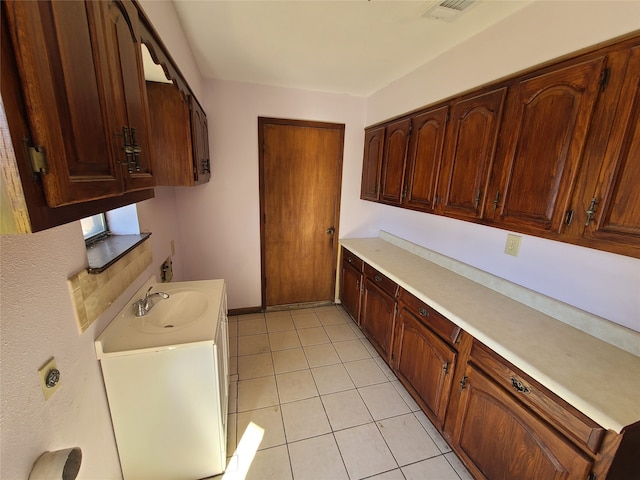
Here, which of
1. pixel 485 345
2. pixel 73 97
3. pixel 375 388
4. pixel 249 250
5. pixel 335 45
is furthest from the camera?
pixel 249 250

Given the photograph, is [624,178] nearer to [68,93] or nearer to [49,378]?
[68,93]

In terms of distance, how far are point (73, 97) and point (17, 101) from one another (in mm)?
152

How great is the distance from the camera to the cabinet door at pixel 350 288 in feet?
8.88

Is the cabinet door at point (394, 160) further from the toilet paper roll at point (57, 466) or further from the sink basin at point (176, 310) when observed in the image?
the toilet paper roll at point (57, 466)

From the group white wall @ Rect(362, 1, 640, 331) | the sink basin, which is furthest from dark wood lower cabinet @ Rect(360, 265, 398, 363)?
the sink basin

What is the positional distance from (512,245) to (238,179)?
2.38 m

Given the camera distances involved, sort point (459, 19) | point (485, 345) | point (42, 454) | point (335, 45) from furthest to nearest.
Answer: point (335, 45)
point (459, 19)
point (485, 345)
point (42, 454)

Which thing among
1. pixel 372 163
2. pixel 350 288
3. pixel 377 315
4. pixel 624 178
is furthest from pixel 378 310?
pixel 624 178

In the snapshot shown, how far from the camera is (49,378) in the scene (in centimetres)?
78

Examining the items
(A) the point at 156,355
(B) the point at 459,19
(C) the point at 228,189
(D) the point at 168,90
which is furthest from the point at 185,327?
(B) the point at 459,19

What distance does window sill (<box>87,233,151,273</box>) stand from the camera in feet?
3.49

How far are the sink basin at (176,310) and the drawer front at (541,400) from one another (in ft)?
4.84

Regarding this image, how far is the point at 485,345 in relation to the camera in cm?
129

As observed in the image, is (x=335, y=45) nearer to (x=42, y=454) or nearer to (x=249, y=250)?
(x=249, y=250)
